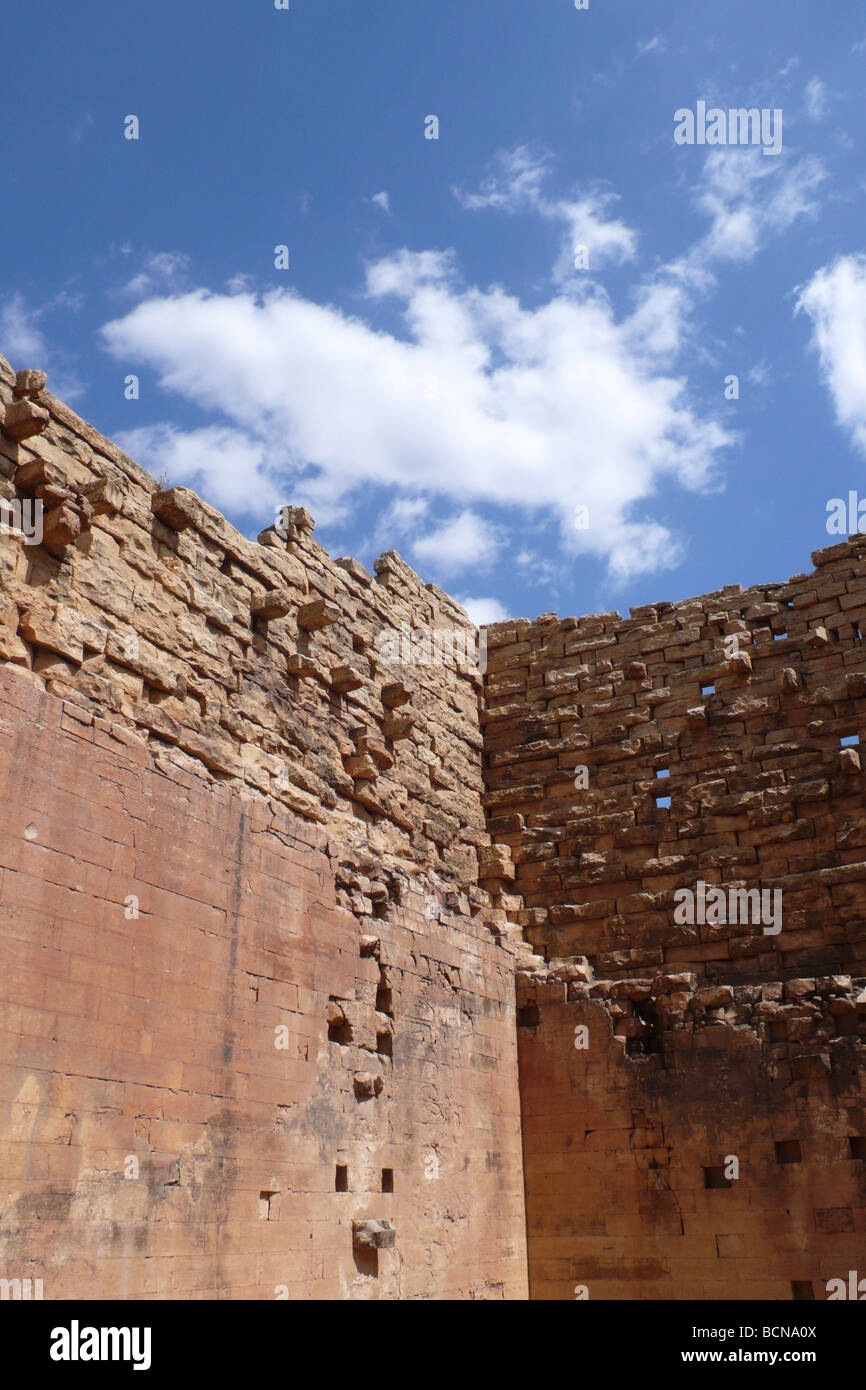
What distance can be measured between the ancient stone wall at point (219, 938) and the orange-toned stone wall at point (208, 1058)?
21mm

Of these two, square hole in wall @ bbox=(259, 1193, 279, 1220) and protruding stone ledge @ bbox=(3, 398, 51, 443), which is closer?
protruding stone ledge @ bbox=(3, 398, 51, 443)

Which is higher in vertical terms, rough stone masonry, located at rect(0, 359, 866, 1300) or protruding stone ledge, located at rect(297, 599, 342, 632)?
protruding stone ledge, located at rect(297, 599, 342, 632)

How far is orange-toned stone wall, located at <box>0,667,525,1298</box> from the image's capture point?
23.0 ft

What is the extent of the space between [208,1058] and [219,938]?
0.83m

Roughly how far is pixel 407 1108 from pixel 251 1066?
6.79ft

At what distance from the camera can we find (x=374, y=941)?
10273 millimetres

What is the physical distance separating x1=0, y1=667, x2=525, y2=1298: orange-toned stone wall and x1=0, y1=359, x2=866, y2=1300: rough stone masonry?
3cm

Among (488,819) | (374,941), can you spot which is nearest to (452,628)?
(488,819)

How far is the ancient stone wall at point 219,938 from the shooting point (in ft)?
23.6

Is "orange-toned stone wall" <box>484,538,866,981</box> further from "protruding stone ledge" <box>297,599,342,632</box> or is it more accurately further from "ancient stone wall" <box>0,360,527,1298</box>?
"protruding stone ledge" <box>297,599,342,632</box>

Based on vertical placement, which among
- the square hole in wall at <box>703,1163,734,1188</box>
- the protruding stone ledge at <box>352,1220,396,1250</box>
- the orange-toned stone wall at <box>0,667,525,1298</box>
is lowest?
the protruding stone ledge at <box>352,1220,396,1250</box>

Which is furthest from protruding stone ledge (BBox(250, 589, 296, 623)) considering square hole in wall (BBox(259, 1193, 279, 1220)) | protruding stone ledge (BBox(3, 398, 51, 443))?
square hole in wall (BBox(259, 1193, 279, 1220))

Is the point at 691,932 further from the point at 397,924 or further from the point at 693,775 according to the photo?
the point at 397,924

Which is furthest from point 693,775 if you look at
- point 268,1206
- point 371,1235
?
point 268,1206
